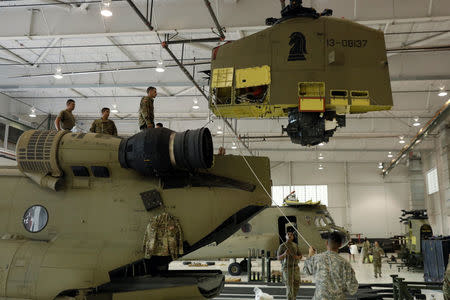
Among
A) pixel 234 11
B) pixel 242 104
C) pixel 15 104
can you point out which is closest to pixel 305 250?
pixel 234 11

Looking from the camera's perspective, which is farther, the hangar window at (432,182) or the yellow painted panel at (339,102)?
the hangar window at (432,182)

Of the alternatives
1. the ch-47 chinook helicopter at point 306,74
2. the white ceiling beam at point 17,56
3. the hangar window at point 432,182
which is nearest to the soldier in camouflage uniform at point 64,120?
the ch-47 chinook helicopter at point 306,74

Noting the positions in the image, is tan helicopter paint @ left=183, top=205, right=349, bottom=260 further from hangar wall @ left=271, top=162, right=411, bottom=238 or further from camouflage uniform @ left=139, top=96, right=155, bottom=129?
hangar wall @ left=271, top=162, right=411, bottom=238

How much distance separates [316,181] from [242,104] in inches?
1401

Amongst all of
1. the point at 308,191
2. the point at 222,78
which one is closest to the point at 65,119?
the point at 222,78

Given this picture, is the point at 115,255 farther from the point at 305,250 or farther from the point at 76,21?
the point at 305,250

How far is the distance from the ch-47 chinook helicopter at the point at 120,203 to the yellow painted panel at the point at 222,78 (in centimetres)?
95

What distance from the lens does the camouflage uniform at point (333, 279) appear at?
4.79 m

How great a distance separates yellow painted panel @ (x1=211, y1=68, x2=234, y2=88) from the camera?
19.8ft

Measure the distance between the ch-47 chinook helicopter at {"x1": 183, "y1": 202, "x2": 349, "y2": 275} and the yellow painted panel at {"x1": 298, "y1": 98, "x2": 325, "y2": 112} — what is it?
1048 centimetres

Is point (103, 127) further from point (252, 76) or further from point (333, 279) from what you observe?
point (333, 279)

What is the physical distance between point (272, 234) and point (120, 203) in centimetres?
1184

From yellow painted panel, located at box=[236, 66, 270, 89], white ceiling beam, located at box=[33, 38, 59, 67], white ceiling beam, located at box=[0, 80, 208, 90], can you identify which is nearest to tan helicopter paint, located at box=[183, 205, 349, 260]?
white ceiling beam, located at box=[0, 80, 208, 90]

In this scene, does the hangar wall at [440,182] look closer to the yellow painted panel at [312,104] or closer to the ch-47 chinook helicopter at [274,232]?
→ the ch-47 chinook helicopter at [274,232]
